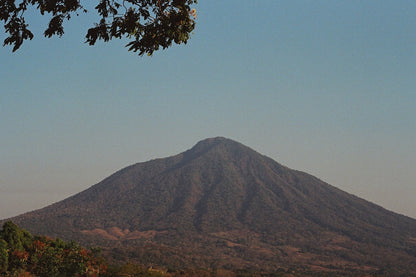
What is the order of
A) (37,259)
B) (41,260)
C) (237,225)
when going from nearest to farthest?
(41,260), (37,259), (237,225)

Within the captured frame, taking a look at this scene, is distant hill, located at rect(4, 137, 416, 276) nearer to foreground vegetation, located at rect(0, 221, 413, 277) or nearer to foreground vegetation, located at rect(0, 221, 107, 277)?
foreground vegetation, located at rect(0, 221, 413, 277)

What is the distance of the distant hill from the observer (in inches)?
4016

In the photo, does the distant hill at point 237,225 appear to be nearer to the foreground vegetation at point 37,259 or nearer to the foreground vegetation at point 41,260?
the foreground vegetation at point 41,260

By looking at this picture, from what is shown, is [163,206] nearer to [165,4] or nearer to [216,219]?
[216,219]

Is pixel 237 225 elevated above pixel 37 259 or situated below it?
below

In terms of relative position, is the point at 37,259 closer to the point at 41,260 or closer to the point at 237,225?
the point at 41,260

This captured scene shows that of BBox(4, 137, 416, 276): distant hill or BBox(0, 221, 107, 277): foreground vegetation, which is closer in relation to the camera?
BBox(0, 221, 107, 277): foreground vegetation

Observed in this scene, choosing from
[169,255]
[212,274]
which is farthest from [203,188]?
[212,274]

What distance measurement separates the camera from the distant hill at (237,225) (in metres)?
102

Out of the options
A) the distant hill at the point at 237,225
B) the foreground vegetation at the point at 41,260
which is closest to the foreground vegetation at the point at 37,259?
the foreground vegetation at the point at 41,260

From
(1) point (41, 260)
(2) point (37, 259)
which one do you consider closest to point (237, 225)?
(2) point (37, 259)

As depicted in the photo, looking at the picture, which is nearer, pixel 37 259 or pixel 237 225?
pixel 37 259

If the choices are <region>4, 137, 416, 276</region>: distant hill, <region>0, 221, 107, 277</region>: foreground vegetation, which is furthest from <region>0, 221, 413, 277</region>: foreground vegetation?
<region>4, 137, 416, 276</region>: distant hill

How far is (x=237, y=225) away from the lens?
152 metres
